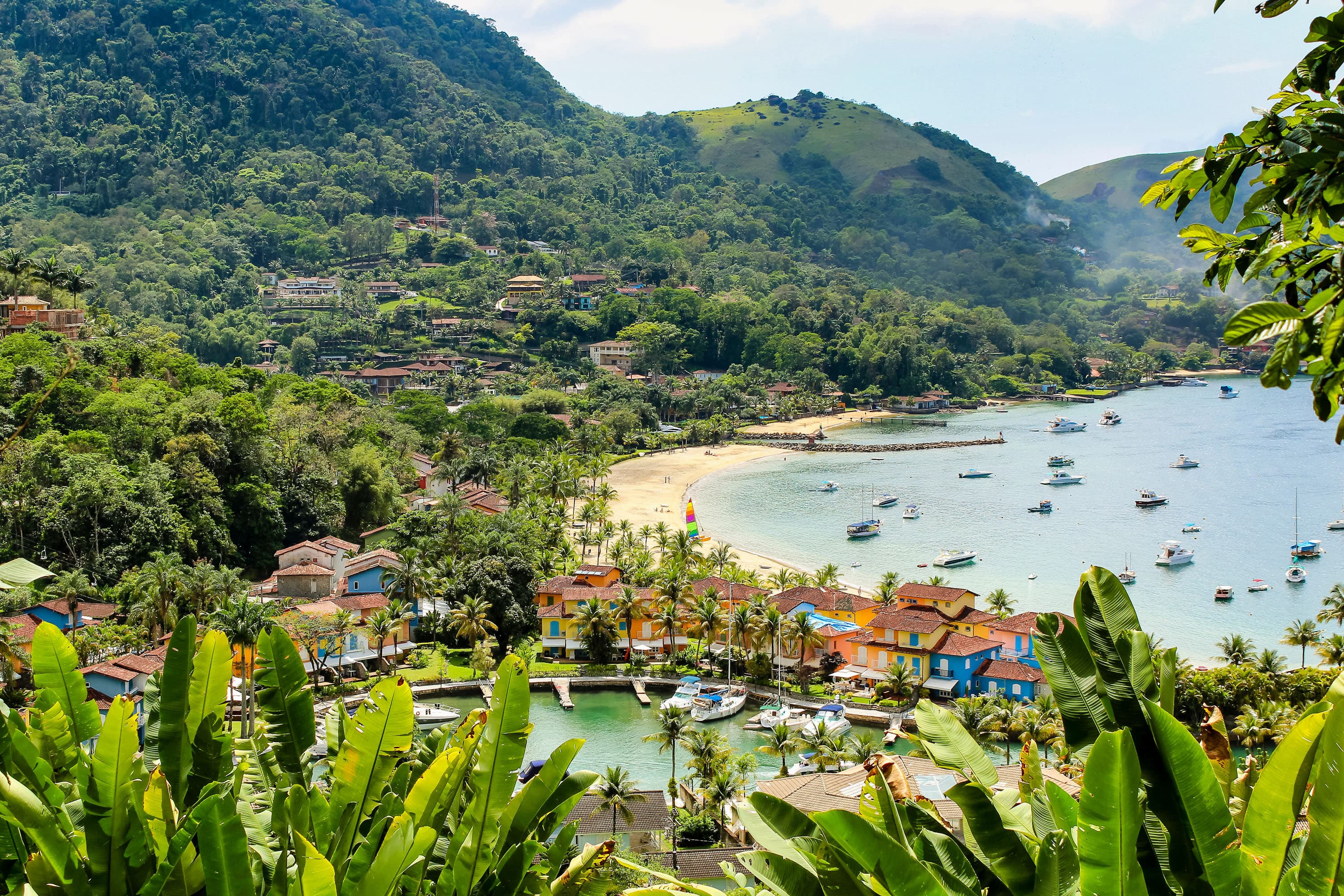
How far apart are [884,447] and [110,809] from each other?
65.2m

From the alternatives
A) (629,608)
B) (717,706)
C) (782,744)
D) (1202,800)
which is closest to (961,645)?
(717,706)

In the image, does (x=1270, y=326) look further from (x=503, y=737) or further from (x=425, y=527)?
(x=425, y=527)

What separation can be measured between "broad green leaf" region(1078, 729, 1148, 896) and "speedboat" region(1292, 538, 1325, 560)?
41.7 meters

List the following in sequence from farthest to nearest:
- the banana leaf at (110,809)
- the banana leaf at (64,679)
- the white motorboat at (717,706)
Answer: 1. the white motorboat at (717,706)
2. the banana leaf at (64,679)
3. the banana leaf at (110,809)

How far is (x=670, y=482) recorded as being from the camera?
178 ft

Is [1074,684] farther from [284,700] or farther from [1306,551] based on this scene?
[1306,551]

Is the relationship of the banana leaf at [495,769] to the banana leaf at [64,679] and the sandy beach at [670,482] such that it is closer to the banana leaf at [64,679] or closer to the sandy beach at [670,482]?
the banana leaf at [64,679]

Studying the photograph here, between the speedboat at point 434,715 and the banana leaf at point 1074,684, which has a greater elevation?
the banana leaf at point 1074,684

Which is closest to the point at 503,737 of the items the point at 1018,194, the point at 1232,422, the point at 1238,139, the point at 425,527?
the point at 1238,139

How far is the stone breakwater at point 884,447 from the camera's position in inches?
2603

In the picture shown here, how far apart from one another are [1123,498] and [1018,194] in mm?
149045

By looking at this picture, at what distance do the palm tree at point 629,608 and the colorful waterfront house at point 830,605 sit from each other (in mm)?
3385

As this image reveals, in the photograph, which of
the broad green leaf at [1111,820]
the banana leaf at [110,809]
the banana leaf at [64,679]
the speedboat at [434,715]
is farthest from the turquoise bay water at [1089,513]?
the banana leaf at [110,809]

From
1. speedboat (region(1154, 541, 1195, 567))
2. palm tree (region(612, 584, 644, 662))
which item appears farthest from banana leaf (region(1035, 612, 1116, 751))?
speedboat (region(1154, 541, 1195, 567))
